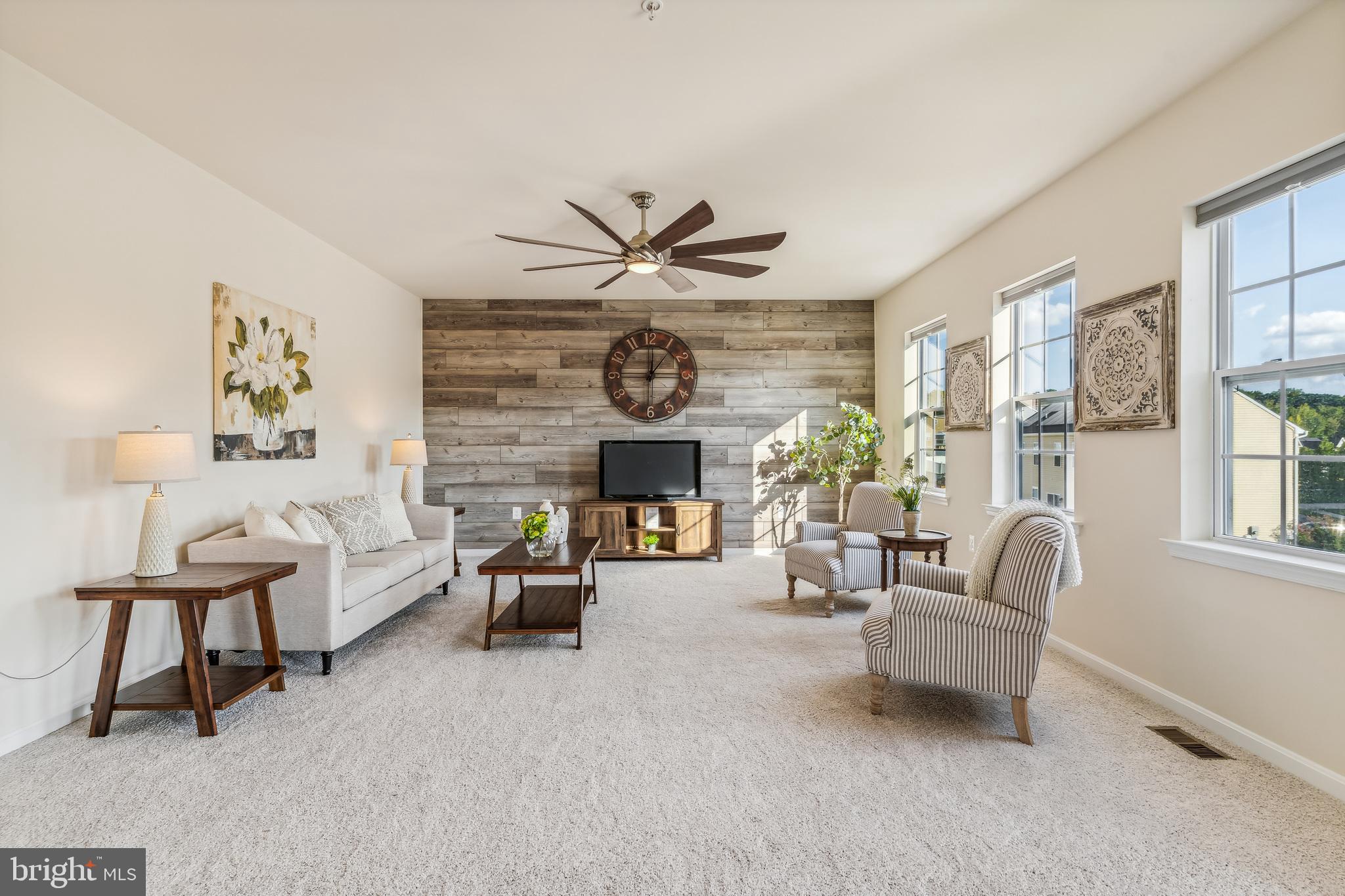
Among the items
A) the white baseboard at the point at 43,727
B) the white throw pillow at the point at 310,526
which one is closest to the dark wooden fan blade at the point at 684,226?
the white throw pillow at the point at 310,526

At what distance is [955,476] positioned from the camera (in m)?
4.84

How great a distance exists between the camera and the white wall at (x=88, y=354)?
96.7 inches

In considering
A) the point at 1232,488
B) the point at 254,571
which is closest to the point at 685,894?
the point at 254,571

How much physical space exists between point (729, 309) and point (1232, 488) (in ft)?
14.8

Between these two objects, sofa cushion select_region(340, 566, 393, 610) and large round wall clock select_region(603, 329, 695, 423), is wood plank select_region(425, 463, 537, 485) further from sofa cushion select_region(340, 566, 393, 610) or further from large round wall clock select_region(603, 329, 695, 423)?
sofa cushion select_region(340, 566, 393, 610)

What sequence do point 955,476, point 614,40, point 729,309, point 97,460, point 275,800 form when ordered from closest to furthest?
point 275,800 → point 614,40 → point 97,460 → point 955,476 → point 729,309

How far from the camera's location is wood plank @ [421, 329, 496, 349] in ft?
21.2

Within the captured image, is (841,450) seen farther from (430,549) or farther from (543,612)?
(430,549)

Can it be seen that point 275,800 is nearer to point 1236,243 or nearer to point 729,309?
point 1236,243

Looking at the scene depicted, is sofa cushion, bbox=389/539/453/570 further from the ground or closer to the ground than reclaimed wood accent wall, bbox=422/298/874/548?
closer to the ground

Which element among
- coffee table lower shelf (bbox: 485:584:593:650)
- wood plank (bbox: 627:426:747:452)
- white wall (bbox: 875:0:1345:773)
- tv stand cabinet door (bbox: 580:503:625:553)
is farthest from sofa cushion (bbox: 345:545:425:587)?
white wall (bbox: 875:0:1345:773)

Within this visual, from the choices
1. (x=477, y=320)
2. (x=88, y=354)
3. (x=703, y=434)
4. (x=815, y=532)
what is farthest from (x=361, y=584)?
(x=703, y=434)

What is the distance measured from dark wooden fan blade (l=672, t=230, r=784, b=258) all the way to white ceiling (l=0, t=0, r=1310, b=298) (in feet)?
1.28

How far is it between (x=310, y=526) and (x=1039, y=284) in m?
4.68
